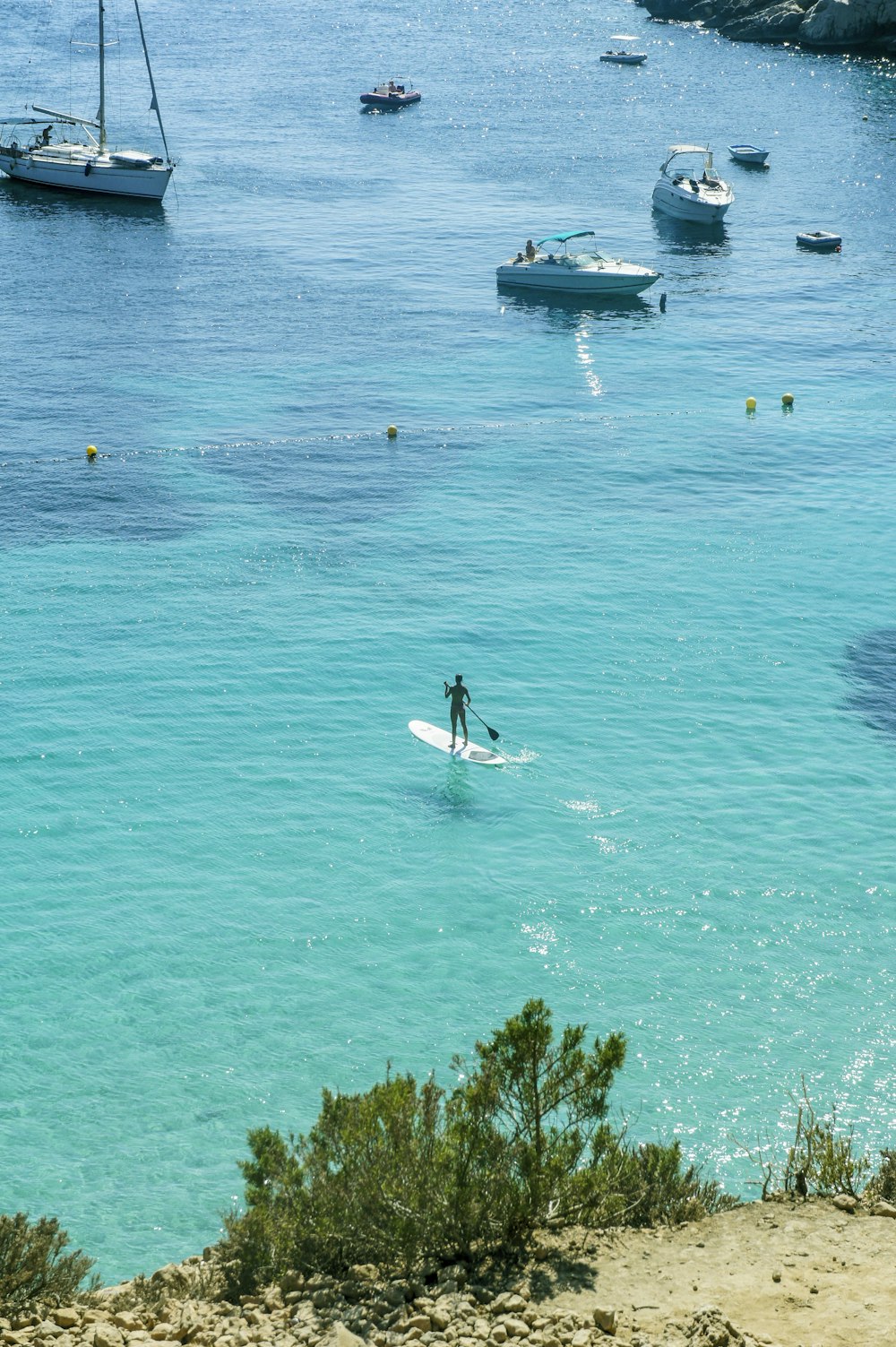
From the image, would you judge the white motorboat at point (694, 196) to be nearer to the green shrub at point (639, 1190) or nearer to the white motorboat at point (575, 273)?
the white motorboat at point (575, 273)

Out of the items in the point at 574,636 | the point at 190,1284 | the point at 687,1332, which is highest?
the point at 574,636

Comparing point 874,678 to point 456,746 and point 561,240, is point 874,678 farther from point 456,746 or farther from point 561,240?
point 561,240

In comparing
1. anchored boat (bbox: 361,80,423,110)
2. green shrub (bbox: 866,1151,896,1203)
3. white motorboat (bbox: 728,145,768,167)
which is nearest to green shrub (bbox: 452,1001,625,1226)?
green shrub (bbox: 866,1151,896,1203)

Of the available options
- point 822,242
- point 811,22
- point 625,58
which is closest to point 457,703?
point 822,242

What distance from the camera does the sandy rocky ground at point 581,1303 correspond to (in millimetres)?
10805

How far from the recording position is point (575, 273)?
184ft

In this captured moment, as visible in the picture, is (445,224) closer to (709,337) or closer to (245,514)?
(709,337)

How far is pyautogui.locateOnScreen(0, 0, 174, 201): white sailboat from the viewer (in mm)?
68250

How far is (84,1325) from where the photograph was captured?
11.4 m

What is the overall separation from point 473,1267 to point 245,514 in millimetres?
27703

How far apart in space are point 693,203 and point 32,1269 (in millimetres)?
63277

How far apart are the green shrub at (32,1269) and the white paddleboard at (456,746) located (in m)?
14.2

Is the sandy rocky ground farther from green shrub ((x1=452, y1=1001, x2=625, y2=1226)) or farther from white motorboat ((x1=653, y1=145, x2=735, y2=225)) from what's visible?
white motorboat ((x1=653, y1=145, x2=735, y2=225))

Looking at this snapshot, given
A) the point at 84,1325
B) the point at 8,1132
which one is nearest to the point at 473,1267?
the point at 84,1325
